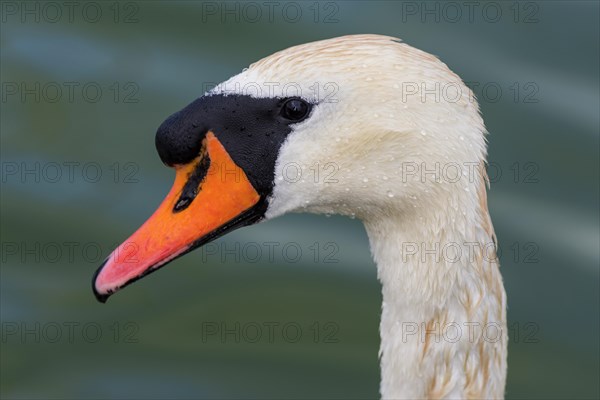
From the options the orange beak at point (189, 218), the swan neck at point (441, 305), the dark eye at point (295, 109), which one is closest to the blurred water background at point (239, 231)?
the swan neck at point (441, 305)

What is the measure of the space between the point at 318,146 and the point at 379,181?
0.22 m

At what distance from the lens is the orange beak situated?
387cm

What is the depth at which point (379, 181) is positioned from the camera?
3.75m

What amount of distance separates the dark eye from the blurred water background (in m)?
2.36

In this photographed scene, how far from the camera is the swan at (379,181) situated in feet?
11.8

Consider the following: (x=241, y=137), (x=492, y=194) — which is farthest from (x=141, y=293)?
(x=241, y=137)

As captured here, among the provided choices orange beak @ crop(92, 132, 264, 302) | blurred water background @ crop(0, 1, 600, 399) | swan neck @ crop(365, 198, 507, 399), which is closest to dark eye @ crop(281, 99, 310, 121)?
orange beak @ crop(92, 132, 264, 302)

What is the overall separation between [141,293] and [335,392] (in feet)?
3.69

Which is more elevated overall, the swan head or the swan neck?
the swan head

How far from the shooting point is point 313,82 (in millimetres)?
3631

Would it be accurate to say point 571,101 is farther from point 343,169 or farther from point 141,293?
point 343,169

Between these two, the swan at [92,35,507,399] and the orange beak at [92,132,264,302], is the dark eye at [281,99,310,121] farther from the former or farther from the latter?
the orange beak at [92,132,264,302]

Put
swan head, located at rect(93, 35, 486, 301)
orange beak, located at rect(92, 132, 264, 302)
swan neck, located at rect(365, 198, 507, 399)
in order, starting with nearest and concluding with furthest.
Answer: swan head, located at rect(93, 35, 486, 301), swan neck, located at rect(365, 198, 507, 399), orange beak, located at rect(92, 132, 264, 302)

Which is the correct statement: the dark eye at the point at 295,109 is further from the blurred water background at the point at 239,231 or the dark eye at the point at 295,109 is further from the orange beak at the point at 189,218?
the blurred water background at the point at 239,231
